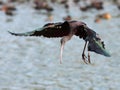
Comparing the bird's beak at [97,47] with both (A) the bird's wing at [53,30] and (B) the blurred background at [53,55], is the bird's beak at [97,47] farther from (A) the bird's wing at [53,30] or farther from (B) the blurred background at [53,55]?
(B) the blurred background at [53,55]

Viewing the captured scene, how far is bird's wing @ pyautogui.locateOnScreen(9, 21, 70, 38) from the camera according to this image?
4935 mm

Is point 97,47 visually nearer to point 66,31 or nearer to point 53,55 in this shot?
point 66,31

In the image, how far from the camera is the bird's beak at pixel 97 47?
4438mm

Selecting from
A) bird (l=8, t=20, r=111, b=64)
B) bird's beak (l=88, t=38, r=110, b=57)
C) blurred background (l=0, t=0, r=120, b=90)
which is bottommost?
bird's beak (l=88, t=38, r=110, b=57)

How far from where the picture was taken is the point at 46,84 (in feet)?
27.9

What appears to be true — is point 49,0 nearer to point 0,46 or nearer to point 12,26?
point 12,26

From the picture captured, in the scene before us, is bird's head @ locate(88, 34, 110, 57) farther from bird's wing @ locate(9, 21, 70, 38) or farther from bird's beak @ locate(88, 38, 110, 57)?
bird's wing @ locate(9, 21, 70, 38)

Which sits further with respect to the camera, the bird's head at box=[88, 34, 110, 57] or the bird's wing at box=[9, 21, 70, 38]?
the bird's wing at box=[9, 21, 70, 38]

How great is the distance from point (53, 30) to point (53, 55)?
5496 mm

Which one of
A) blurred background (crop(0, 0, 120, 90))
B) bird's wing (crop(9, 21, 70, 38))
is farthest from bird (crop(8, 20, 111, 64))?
blurred background (crop(0, 0, 120, 90))

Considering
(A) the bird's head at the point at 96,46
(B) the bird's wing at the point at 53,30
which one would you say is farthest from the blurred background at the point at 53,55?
(A) the bird's head at the point at 96,46

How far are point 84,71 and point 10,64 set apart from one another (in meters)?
1.42

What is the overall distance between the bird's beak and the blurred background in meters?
3.64

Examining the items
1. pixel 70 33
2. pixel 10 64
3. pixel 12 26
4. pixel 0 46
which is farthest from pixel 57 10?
pixel 70 33
